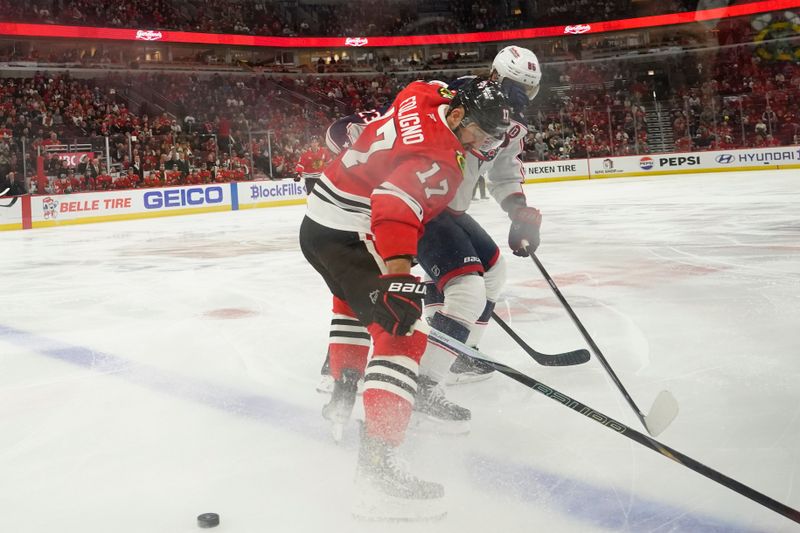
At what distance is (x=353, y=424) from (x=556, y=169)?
59.6 ft

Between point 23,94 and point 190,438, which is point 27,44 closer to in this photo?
point 23,94

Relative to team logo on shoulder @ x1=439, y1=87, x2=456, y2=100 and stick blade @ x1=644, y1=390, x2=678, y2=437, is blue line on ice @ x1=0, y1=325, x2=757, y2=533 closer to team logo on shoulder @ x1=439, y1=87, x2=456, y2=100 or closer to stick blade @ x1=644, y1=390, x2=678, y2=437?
stick blade @ x1=644, y1=390, x2=678, y2=437

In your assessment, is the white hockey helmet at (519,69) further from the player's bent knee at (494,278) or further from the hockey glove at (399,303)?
the hockey glove at (399,303)

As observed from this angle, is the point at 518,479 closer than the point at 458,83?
Yes

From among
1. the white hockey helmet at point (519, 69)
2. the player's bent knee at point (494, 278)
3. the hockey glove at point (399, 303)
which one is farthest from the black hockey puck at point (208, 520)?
the white hockey helmet at point (519, 69)

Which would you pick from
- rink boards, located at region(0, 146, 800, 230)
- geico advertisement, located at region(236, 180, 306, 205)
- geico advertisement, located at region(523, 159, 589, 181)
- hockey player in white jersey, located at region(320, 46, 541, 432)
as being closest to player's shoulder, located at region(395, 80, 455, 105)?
hockey player in white jersey, located at region(320, 46, 541, 432)

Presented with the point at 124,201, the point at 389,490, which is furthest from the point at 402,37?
the point at 389,490

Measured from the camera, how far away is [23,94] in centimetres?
2033

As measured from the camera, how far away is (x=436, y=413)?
2488mm

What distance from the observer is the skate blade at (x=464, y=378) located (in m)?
3.01

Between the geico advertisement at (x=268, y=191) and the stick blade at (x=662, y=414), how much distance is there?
45.2 feet

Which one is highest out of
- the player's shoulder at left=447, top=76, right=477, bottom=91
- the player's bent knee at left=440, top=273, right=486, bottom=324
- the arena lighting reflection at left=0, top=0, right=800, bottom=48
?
the arena lighting reflection at left=0, top=0, right=800, bottom=48

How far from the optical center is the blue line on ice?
1.73m

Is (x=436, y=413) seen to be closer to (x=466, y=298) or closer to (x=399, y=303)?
(x=466, y=298)
